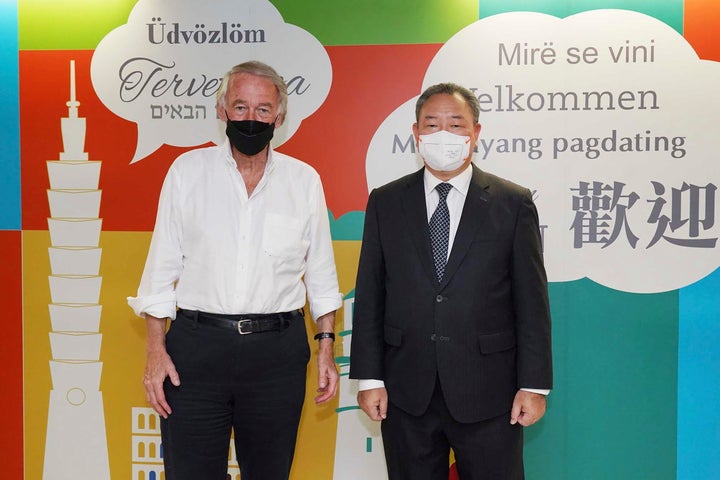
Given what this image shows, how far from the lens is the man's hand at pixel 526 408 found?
210cm

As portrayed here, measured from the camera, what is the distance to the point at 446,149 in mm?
2156

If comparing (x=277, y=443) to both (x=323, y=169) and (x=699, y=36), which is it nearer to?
(x=323, y=169)

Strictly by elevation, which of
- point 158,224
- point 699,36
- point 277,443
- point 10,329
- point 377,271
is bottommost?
point 277,443

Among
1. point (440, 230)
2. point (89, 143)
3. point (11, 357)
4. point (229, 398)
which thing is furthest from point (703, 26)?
point (11, 357)

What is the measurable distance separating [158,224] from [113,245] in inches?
41.4

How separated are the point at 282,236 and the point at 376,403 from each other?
64 cm

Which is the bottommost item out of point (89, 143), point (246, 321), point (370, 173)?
point (246, 321)

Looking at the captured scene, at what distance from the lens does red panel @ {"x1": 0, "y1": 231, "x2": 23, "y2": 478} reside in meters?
3.27

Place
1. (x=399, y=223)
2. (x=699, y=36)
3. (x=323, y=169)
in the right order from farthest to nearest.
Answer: (x=323, y=169) < (x=699, y=36) < (x=399, y=223)

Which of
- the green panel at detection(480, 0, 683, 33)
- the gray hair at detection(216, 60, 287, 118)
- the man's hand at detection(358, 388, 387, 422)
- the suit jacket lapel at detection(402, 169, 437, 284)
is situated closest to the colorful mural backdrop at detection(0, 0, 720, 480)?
the green panel at detection(480, 0, 683, 33)

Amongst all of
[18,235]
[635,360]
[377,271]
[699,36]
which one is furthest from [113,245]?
[699,36]

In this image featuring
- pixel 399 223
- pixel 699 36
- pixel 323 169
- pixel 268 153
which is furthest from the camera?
pixel 323 169

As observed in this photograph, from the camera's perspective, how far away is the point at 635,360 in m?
3.02

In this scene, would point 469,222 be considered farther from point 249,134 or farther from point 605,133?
point 605,133
